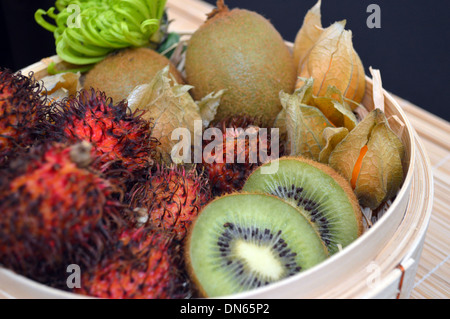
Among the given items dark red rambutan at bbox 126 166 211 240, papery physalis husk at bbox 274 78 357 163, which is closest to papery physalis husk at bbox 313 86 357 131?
papery physalis husk at bbox 274 78 357 163

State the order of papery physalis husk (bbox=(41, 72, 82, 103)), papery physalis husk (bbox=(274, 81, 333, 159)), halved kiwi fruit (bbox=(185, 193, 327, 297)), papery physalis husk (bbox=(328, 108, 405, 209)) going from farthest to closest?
papery physalis husk (bbox=(41, 72, 82, 103)) < papery physalis husk (bbox=(274, 81, 333, 159)) < papery physalis husk (bbox=(328, 108, 405, 209)) < halved kiwi fruit (bbox=(185, 193, 327, 297))

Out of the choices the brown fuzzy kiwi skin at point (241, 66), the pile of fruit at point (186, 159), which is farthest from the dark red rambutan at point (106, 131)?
the brown fuzzy kiwi skin at point (241, 66)

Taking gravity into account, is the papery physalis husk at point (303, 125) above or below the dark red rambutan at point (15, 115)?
below

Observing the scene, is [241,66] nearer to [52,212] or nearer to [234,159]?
[234,159]

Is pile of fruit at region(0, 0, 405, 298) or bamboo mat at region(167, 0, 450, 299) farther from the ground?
pile of fruit at region(0, 0, 405, 298)

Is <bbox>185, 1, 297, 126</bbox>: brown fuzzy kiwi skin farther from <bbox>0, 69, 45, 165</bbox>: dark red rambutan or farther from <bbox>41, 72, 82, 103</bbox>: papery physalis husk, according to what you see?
<bbox>0, 69, 45, 165</bbox>: dark red rambutan

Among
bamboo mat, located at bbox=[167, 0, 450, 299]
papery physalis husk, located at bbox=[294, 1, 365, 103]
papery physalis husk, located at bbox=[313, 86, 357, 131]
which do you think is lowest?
bamboo mat, located at bbox=[167, 0, 450, 299]

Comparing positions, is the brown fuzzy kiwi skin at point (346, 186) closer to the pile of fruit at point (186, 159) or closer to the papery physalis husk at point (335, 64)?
the pile of fruit at point (186, 159)
